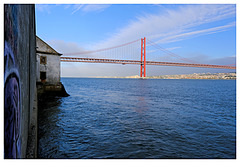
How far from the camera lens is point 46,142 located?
5848mm

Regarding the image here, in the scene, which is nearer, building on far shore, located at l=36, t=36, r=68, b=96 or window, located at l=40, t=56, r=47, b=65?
building on far shore, located at l=36, t=36, r=68, b=96

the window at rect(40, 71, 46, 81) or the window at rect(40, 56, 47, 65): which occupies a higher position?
the window at rect(40, 56, 47, 65)

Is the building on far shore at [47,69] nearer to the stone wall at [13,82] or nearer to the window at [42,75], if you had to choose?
the window at [42,75]

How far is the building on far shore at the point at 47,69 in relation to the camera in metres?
16.4

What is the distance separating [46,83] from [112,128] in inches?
491

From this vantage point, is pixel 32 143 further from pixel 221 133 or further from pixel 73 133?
pixel 221 133

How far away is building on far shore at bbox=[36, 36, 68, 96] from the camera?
16419mm

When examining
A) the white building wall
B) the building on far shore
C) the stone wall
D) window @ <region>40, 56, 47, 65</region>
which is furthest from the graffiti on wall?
window @ <region>40, 56, 47, 65</region>

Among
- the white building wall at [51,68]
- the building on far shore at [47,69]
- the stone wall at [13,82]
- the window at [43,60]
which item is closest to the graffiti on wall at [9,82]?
the stone wall at [13,82]

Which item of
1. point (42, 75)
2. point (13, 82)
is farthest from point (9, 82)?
point (42, 75)

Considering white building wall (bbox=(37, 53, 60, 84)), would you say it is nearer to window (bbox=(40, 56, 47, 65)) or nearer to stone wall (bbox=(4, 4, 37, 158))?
window (bbox=(40, 56, 47, 65))

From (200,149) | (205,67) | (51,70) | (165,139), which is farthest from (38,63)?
(205,67)

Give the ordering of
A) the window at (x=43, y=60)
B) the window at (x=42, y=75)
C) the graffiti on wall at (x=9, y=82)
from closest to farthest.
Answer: the graffiti on wall at (x=9, y=82) < the window at (x=43, y=60) < the window at (x=42, y=75)

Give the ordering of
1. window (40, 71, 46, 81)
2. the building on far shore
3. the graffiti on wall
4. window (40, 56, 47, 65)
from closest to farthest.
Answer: the graffiti on wall
the building on far shore
window (40, 56, 47, 65)
window (40, 71, 46, 81)
